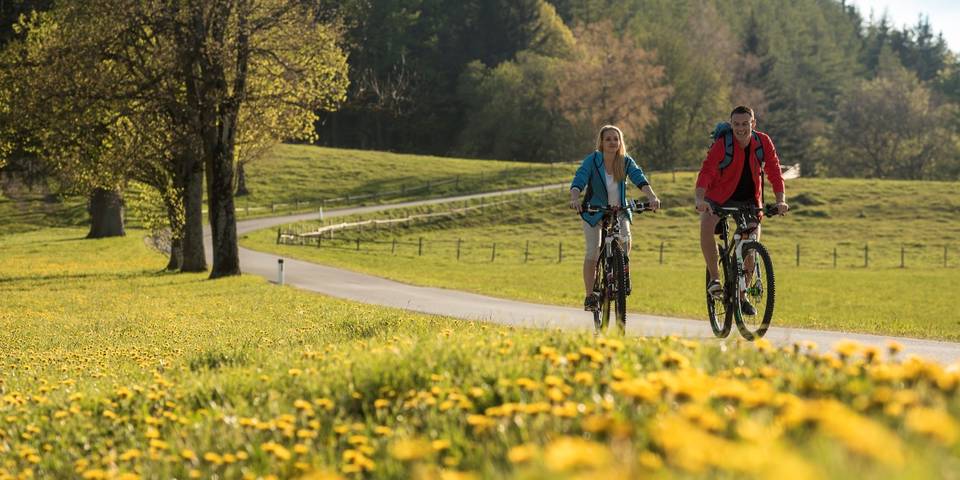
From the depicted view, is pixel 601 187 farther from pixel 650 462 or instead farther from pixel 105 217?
pixel 105 217

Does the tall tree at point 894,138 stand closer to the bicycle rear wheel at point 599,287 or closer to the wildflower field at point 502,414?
the bicycle rear wheel at point 599,287

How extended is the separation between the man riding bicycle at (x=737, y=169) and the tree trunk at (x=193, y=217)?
23137 mm

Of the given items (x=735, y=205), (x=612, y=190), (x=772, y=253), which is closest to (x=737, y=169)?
(x=735, y=205)

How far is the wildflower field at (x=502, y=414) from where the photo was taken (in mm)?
3188

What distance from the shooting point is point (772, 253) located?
53.8 meters

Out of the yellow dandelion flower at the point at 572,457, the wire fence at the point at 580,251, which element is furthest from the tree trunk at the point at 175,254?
the yellow dandelion flower at the point at 572,457

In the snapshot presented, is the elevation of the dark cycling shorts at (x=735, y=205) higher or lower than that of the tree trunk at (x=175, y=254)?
higher

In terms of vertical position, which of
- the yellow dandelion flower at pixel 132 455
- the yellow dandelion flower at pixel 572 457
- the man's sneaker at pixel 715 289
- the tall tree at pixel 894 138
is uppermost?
the tall tree at pixel 894 138

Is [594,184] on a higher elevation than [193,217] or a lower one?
higher

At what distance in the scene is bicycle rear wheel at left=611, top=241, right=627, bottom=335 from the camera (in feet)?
35.7

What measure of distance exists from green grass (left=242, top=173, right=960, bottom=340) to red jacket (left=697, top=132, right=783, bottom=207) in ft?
20.7

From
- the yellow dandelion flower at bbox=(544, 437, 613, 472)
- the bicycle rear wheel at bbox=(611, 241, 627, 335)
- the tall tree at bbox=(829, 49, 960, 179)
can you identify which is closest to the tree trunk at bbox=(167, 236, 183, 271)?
the bicycle rear wheel at bbox=(611, 241, 627, 335)

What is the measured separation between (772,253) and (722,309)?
44.3 m

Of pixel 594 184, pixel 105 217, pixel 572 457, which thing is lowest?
pixel 105 217
